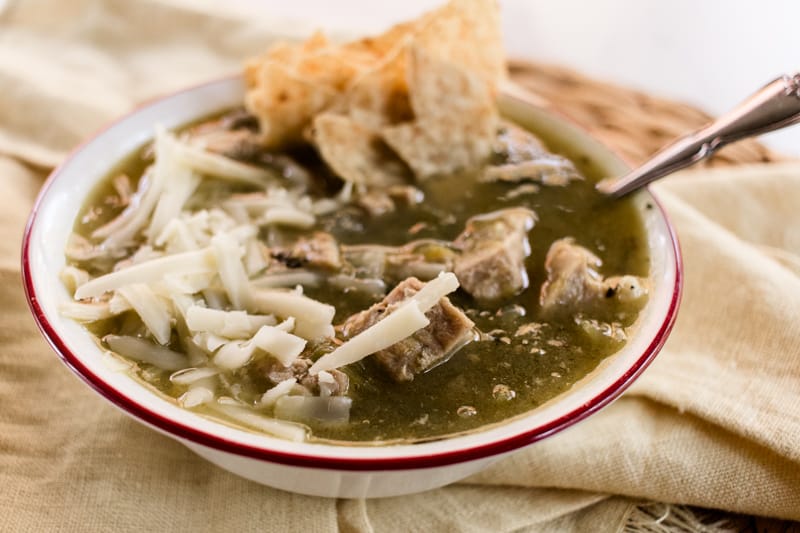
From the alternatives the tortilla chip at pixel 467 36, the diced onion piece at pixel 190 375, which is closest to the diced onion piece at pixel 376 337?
the diced onion piece at pixel 190 375

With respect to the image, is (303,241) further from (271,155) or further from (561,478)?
(561,478)

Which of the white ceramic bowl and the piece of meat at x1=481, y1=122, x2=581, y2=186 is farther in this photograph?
the piece of meat at x1=481, y1=122, x2=581, y2=186

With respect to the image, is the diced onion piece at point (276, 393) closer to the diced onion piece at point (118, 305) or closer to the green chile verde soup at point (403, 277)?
the green chile verde soup at point (403, 277)

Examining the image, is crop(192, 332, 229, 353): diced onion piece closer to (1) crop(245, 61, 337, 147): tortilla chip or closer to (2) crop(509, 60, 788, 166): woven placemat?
(1) crop(245, 61, 337, 147): tortilla chip

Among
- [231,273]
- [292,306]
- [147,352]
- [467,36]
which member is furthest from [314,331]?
[467,36]

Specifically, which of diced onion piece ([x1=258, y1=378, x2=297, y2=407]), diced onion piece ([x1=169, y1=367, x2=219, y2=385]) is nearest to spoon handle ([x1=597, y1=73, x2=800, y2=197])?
diced onion piece ([x1=258, y1=378, x2=297, y2=407])

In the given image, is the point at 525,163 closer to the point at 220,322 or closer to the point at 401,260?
the point at 401,260

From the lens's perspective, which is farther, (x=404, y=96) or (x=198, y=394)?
(x=404, y=96)
